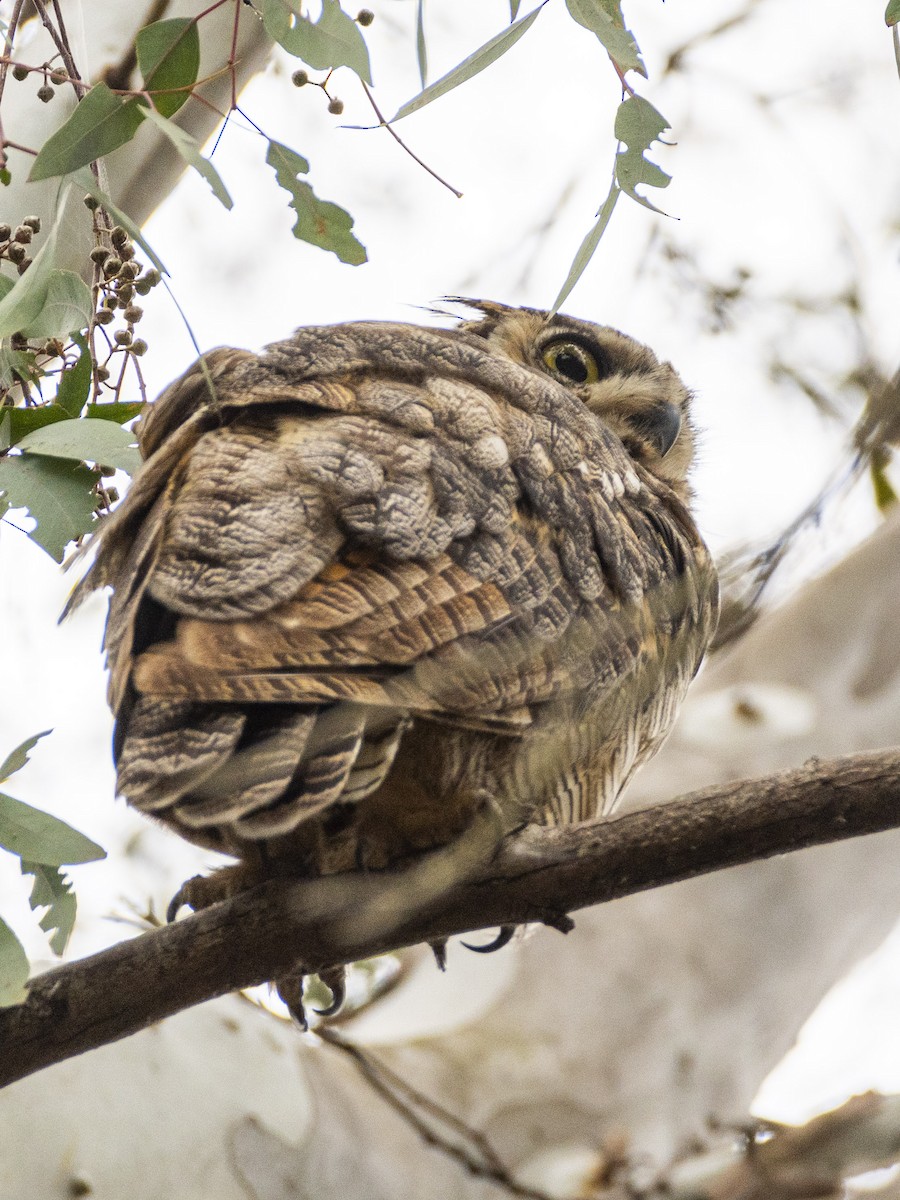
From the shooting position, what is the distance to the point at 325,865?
1.50 meters

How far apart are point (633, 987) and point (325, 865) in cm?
146

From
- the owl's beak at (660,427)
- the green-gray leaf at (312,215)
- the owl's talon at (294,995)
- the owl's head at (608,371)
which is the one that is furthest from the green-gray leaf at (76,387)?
the owl's beak at (660,427)

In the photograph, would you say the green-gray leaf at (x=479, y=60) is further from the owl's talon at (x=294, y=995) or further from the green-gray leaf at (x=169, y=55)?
the owl's talon at (x=294, y=995)

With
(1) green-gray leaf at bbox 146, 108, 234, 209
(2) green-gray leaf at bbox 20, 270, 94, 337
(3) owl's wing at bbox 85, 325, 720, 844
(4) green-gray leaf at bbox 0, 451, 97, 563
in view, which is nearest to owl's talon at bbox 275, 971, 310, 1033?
(3) owl's wing at bbox 85, 325, 720, 844

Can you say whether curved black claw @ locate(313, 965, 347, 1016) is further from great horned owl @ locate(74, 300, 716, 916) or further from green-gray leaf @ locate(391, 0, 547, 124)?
green-gray leaf @ locate(391, 0, 547, 124)

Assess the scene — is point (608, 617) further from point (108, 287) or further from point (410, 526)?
point (108, 287)

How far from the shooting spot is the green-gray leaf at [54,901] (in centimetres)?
142

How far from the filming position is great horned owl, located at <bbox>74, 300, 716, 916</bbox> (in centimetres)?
117

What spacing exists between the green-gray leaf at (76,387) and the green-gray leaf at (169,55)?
1.02 feet

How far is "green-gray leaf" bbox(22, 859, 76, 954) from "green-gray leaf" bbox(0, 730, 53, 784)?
0.46ft

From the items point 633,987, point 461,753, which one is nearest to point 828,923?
point 633,987

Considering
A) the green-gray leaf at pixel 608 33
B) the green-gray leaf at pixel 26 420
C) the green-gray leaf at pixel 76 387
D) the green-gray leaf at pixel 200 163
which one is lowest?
the green-gray leaf at pixel 26 420

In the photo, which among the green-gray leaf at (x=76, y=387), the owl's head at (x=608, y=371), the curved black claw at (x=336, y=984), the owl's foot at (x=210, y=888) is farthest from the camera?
the owl's head at (x=608, y=371)

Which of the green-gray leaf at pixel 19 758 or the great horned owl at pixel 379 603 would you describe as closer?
the great horned owl at pixel 379 603
